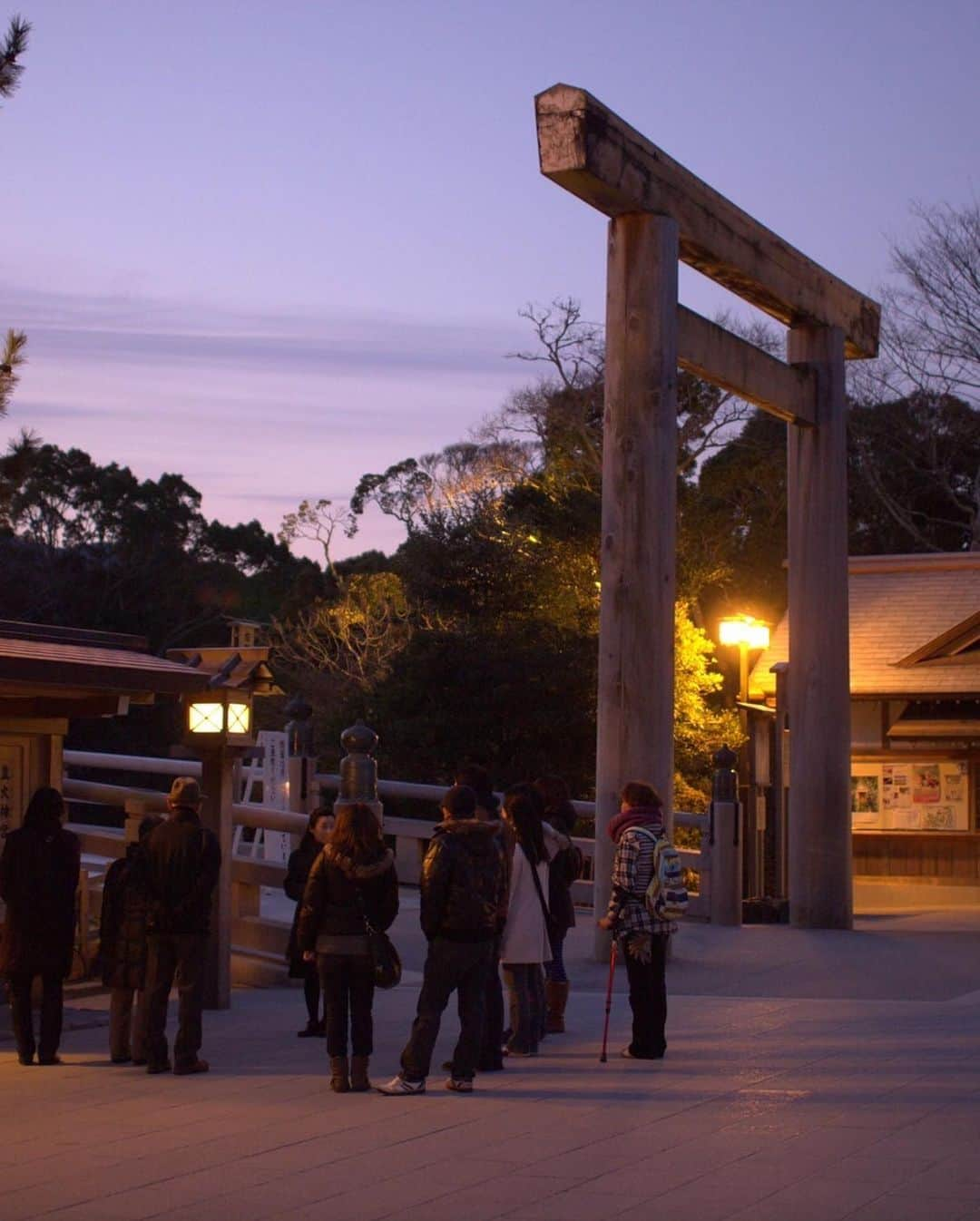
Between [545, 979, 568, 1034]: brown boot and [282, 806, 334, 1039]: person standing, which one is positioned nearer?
[282, 806, 334, 1039]: person standing

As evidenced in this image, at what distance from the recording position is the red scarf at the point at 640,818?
1027 centimetres

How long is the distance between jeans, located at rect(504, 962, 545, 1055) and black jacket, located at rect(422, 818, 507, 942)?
1.30 m

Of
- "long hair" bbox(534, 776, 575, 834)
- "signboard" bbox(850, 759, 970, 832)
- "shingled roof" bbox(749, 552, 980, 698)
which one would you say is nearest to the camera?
"long hair" bbox(534, 776, 575, 834)

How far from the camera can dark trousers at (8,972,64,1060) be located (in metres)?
10.2

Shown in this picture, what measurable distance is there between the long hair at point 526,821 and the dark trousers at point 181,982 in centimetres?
197

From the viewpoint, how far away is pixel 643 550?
579 inches

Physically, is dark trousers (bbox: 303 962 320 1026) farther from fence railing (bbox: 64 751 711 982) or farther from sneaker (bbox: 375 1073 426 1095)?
fence railing (bbox: 64 751 711 982)

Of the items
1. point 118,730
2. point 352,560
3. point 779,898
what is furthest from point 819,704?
point 352,560

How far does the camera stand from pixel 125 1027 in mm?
10398

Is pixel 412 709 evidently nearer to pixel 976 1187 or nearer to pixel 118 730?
pixel 118 730

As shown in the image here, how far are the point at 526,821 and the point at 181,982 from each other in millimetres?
2239

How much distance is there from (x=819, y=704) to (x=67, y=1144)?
11.6m

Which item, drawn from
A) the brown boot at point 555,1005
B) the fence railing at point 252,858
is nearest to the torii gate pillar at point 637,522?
the fence railing at point 252,858

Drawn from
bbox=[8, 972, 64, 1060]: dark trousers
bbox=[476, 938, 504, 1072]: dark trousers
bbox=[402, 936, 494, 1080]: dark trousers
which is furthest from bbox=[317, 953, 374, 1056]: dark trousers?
bbox=[8, 972, 64, 1060]: dark trousers
